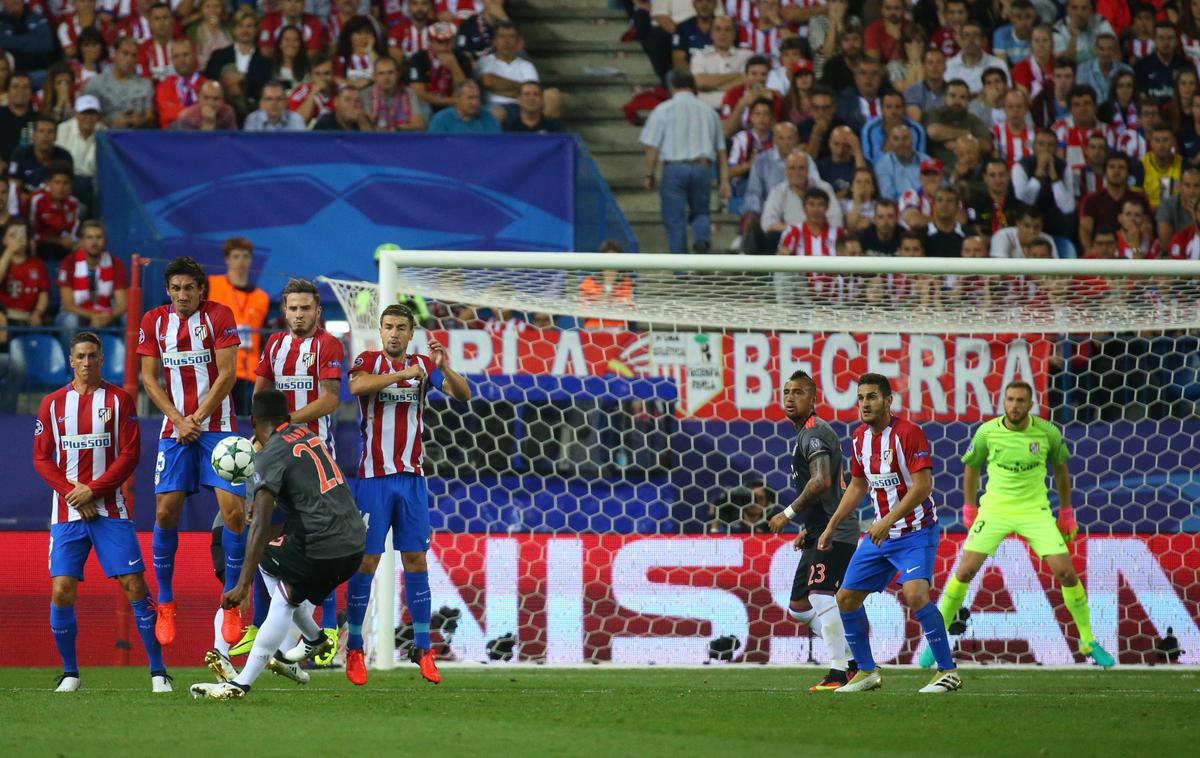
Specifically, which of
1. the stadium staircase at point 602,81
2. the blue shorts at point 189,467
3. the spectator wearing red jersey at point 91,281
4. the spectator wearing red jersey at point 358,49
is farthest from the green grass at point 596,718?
the spectator wearing red jersey at point 358,49

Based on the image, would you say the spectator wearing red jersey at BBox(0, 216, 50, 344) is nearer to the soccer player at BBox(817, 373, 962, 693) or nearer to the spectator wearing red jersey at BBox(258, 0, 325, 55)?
the spectator wearing red jersey at BBox(258, 0, 325, 55)

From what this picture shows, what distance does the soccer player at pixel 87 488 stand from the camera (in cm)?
909

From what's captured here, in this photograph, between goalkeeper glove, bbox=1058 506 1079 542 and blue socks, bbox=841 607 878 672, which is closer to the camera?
blue socks, bbox=841 607 878 672

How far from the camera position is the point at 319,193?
14.3m

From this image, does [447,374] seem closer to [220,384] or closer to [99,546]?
[220,384]

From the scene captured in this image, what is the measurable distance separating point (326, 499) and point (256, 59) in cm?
880

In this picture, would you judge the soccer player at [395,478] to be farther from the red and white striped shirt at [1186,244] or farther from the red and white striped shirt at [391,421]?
the red and white striped shirt at [1186,244]

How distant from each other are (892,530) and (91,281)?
24.1ft

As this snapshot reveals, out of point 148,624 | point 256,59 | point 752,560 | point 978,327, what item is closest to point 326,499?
point 148,624

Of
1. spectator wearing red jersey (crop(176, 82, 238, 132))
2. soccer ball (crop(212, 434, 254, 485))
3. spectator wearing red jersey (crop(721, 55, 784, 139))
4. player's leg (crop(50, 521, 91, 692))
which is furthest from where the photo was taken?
spectator wearing red jersey (crop(721, 55, 784, 139))

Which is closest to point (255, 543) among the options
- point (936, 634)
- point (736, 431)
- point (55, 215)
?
point (936, 634)

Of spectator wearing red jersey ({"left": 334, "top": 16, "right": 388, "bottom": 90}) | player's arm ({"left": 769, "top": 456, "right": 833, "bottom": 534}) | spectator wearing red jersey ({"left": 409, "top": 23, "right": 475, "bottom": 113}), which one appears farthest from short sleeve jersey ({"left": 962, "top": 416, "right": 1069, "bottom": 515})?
spectator wearing red jersey ({"left": 334, "top": 16, "right": 388, "bottom": 90})

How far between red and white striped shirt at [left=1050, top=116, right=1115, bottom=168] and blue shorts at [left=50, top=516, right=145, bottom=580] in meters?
10.8

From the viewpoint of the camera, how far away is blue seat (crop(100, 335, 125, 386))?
504 inches
